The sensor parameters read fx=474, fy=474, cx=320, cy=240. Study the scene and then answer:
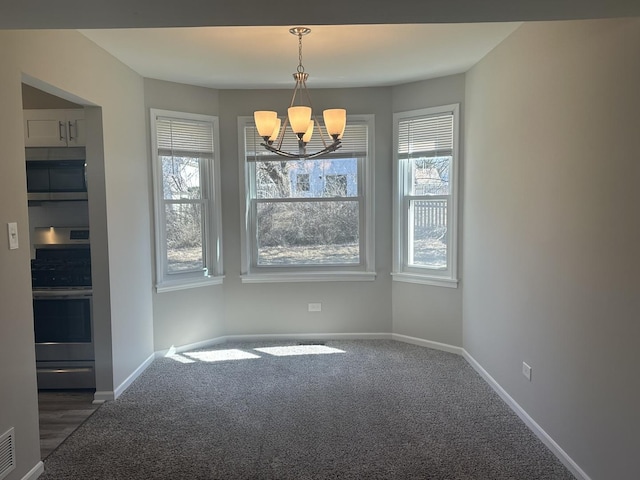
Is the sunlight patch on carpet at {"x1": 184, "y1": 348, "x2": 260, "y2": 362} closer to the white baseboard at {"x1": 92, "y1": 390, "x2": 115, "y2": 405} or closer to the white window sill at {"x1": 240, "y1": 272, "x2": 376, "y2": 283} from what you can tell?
the white window sill at {"x1": 240, "y1": 272, "x2": 376, "y2": 283}

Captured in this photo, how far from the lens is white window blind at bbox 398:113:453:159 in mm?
4488

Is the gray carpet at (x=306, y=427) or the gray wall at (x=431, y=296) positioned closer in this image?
the gray carpet at (x=306, y=427)

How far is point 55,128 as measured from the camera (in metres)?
3.60

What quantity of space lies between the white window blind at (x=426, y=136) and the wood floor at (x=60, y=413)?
140 inches

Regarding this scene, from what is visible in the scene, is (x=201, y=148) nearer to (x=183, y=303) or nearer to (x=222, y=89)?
(x=222, y=89)

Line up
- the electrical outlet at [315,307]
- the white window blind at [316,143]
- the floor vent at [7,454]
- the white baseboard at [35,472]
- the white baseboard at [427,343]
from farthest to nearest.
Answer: the electrical outlet at [315,307]
the white window blind at [316,143]
the white baseboard at [427,343]
the white baseboard at [35,472]
the floor vent at [7,454]

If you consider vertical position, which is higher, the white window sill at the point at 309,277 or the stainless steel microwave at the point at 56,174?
the stainless steel microwave at the point at 56,174

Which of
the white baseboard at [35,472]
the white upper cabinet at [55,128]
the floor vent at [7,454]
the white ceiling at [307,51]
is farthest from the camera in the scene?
the white upper cabinet at [55,128]

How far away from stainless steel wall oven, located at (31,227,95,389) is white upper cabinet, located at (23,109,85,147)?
2.96 feet

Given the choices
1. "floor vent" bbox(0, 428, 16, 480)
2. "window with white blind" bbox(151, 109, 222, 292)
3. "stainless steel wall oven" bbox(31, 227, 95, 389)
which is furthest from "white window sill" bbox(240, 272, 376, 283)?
"floor vent" bbox(0, 428, 16, 480)

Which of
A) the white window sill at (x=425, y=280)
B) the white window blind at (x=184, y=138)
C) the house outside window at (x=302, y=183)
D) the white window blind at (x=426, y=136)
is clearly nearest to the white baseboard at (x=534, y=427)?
the white window sill at (x=425, y=280)

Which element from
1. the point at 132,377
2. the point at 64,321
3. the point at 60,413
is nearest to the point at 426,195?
the point at 132,377

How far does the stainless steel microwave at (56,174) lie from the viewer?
3.62 metres

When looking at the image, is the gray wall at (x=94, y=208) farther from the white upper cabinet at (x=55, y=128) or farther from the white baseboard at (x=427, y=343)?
the white baseboard at (x=427, y=343)
